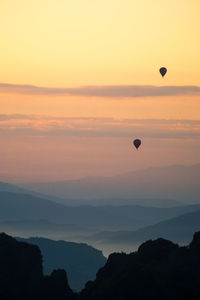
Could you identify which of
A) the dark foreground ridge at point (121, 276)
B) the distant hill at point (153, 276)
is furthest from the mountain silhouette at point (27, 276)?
the distant hill at point (153, 276)

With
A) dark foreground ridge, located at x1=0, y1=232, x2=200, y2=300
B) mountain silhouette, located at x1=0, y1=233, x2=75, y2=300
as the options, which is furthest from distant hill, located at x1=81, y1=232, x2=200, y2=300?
mountain silhouette, located at x1=0, y1=233, x2=75, y2=300

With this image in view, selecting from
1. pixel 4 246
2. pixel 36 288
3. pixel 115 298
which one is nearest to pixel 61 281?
pixel 36 288

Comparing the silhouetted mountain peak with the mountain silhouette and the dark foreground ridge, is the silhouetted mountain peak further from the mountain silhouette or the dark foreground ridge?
the mountain silhouette

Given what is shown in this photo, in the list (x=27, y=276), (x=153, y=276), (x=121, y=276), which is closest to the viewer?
(x=121, y=276)

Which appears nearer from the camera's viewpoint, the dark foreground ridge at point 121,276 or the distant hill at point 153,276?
the distant hill at point 153,276

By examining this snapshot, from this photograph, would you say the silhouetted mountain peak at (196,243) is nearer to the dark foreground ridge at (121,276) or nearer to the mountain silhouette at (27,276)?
the dark foreground ridge at (121,276)

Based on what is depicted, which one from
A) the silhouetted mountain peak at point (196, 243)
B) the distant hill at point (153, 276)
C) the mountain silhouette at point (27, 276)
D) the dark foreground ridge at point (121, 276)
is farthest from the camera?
the silhouetted mountain peak at point (196, 243)

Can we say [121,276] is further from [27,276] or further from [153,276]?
[27,276]

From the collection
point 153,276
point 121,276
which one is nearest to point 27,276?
point 121,276

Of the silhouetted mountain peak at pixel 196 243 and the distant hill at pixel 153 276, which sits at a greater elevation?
the silhouetted mountain peak at pixel 196 243

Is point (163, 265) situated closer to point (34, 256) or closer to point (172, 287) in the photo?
point (172, 287)
